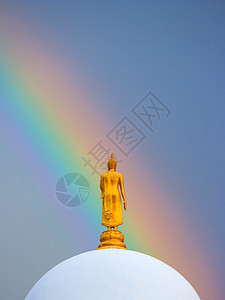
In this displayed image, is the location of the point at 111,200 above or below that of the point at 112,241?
above

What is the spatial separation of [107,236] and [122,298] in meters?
2.72

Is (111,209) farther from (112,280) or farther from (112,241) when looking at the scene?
(112,280)

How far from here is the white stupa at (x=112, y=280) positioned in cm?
652

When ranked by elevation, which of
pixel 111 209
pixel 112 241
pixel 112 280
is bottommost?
pixel 112 280

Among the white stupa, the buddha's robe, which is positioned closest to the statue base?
the buddha's robe

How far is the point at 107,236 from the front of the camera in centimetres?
908

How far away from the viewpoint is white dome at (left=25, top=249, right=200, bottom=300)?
21.4 ft

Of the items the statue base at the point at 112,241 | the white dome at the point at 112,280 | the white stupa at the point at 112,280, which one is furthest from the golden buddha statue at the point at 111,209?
the white dome at the point at 112,280

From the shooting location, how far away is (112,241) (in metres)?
8.94

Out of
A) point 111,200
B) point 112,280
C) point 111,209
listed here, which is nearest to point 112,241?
point 111,209

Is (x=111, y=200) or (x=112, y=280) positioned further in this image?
(x=111, y=200)

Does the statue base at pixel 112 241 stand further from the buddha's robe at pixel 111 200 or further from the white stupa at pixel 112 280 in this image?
the white stupa at pixel 112 280

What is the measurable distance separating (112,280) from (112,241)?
2.26 m

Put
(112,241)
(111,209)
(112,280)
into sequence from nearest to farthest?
(112,280), (112,241), (111,209)
